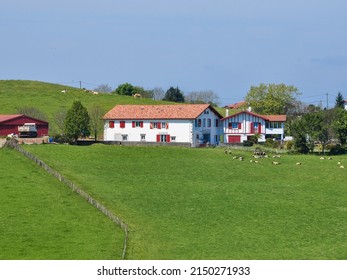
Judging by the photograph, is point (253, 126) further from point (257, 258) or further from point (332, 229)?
point (257, 258)

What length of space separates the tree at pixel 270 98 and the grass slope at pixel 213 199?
57.1 metres

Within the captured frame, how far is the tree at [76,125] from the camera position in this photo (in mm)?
89875

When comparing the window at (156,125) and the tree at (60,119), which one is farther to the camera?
the tree at (60,119)

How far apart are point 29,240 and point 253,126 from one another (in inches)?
2688

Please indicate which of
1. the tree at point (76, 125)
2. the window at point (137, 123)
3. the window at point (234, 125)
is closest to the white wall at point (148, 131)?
the window at point (137, 123)

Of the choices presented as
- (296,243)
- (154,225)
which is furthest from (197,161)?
(296,243)

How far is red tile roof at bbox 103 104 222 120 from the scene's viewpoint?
95750 millimetres

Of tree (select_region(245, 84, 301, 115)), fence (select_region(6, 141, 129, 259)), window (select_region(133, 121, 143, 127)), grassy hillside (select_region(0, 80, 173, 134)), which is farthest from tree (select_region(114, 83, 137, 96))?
fence (select_region(6, 141, 129, 259))

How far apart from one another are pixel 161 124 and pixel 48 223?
50591mm

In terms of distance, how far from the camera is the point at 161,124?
95625mm

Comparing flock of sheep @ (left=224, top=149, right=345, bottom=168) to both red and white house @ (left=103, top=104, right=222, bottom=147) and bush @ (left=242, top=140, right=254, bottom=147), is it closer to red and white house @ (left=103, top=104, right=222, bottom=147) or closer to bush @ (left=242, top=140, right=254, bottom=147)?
red and white house @ (left=103, top=104, right=222, bottom=147)

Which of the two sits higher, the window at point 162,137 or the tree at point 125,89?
the tree at point 125,89

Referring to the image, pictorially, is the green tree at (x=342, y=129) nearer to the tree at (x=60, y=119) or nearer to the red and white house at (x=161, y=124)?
the red and white house at (x=161, y=124)

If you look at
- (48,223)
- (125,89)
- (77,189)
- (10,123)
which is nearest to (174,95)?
(125,89)
